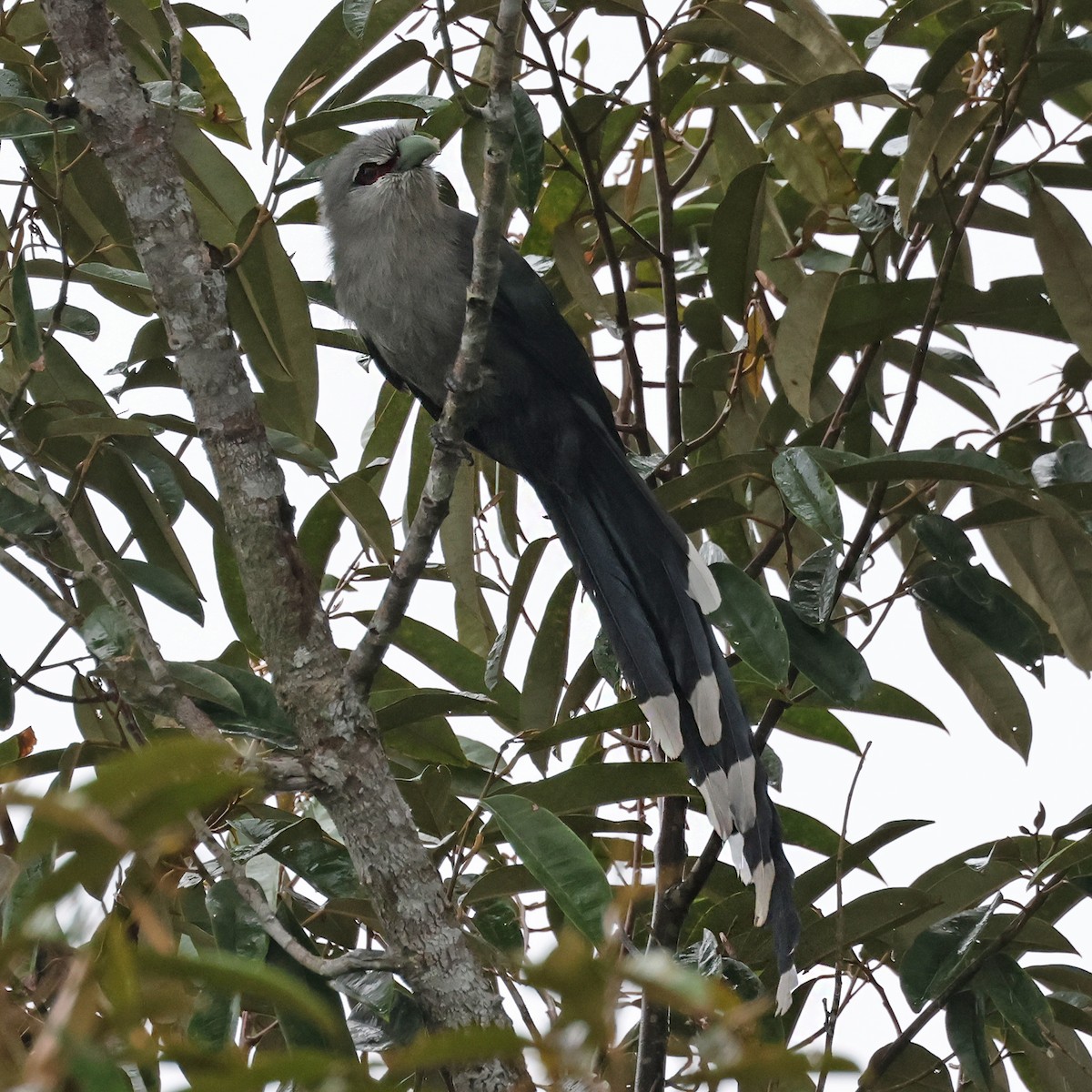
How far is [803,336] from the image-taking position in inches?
66.7

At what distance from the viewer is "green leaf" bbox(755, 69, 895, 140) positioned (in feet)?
5.38

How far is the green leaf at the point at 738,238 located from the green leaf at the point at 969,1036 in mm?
976

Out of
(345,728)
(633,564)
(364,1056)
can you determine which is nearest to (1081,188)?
(633,564)

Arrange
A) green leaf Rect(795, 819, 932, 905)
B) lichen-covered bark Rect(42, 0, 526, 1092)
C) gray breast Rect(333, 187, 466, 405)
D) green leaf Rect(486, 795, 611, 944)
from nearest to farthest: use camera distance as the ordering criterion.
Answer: green leaf Rect(486, 795, 611, 944), lichen-covered bark Rect(42, 0, 526, 1092), green leaf Rect(795, 819, 932, 905), gray breast Rect(333, 187, 466, 405)

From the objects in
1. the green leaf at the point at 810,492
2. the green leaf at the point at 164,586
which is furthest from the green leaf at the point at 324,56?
the green leaf at the point at 810,492

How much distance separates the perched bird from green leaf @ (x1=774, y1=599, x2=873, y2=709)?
0.11m

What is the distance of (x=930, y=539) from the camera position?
156cm

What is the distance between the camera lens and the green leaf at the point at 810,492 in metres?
1.43

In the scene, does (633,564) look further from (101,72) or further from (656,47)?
(101,72)

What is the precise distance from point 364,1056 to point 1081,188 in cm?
152

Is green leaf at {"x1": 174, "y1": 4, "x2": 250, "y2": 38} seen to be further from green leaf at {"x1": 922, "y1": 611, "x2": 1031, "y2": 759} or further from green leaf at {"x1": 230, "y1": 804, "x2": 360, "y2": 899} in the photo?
green leaf at {"x1": 922, "y1": 611, "x2": 1031, "y2": 759}

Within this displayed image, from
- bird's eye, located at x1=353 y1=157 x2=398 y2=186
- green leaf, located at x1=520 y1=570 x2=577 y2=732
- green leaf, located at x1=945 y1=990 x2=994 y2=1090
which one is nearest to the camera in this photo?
green leaf, located at x1=945 y1=990 x2=994 y2=1090

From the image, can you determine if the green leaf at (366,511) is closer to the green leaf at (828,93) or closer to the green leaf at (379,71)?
the green leaf at (379,71)

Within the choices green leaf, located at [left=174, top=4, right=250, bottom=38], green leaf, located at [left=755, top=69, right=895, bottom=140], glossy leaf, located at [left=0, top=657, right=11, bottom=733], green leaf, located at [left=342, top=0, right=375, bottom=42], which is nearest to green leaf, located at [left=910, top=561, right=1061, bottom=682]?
green leaf, located at [left=755, top=69, right=895, bottom=140]
